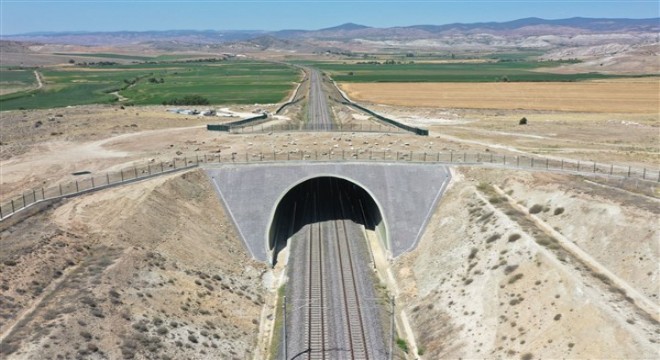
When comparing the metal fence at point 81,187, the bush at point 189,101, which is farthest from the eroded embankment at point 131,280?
the bush at point 189,101

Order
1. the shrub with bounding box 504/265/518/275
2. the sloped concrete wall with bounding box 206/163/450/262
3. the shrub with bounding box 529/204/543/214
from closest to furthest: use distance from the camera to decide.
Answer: the shrub with bounding box 504/265/518/275 → the shrub with bounding box 529/204/543/214 → the sloped concrete wall with bounding box 206/163/450/262

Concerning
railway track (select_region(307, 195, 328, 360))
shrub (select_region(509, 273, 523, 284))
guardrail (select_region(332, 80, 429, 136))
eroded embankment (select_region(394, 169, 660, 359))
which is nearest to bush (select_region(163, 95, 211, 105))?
guardrail (select_region(332, 80, 429, 136))

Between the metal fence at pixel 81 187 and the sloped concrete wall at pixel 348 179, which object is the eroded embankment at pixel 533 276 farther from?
the metal fence at pixel 81 187

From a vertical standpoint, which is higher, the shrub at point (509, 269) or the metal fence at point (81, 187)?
the metal fence at point (81, 187)

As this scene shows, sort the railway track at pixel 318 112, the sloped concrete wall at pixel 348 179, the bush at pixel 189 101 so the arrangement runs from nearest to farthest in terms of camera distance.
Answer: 1. the sloped concrete wall at pixel 348 179
2. the railway track at pixel 318 112
3. the bush at pixel 189 101

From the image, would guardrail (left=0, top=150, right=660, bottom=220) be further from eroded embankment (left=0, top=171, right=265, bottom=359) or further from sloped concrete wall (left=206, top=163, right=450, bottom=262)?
eroded embankment (left=0, top=171, right=265, bottom=359)

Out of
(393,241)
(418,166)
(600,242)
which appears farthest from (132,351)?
(418,166)
